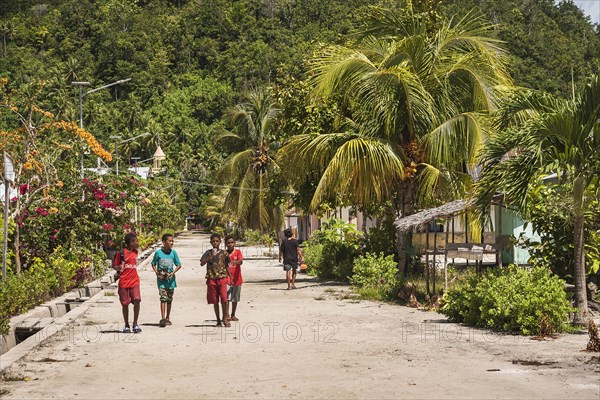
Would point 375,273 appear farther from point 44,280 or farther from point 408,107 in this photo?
point 44,280

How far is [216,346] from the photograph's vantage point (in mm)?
13750

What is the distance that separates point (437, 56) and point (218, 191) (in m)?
65.1

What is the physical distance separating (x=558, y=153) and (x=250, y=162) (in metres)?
34.2

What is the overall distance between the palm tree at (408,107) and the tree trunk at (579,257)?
695cm

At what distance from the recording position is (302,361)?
479 inches

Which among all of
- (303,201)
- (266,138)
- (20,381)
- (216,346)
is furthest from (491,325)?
(266,138)

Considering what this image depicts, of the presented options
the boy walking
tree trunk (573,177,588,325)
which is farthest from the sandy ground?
tree trunk (573,177,588,325)

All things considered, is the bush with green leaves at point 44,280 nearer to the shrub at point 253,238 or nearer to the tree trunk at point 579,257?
the tree trunk at point 579,257

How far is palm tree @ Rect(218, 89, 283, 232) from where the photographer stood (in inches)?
1893

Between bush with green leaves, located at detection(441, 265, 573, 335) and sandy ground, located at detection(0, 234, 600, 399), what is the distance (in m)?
0.36

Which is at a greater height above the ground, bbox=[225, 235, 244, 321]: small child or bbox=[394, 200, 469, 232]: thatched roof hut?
bbox=[394, 200, 469, 232]: thatched roof hut

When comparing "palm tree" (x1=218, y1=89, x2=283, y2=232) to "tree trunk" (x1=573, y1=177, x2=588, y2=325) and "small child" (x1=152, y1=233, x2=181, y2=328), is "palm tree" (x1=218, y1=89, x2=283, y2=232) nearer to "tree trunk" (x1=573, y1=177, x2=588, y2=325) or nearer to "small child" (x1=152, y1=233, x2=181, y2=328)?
"small child" (x1=152, y1=233, x2=181, y2=328)

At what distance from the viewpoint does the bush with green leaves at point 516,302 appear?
14.7m

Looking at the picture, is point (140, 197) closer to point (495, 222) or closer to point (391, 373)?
point (495, 222)
